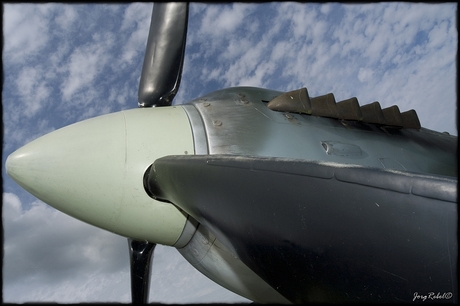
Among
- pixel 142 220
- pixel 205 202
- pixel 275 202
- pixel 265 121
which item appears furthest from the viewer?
pixel 265 121

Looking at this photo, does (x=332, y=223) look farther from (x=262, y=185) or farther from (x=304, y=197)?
(x=262, y=185)

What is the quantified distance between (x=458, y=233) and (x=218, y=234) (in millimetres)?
1315

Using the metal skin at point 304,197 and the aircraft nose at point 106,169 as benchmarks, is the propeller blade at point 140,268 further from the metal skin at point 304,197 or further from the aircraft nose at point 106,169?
the aircraft nose at point 106,169

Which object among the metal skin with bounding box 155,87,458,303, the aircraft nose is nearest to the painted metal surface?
the metal skin with bounding box 155,87,458,303

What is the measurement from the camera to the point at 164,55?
3.38m

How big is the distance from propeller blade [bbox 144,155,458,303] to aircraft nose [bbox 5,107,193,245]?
660 mm

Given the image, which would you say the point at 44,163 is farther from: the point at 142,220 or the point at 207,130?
the point at 207,130

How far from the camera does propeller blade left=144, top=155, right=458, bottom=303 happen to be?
140cm

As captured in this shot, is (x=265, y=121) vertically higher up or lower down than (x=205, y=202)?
higher up

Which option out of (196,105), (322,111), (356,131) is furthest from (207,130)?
(356,131)

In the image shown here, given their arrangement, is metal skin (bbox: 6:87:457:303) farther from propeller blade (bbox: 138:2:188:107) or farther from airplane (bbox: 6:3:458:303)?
propeller blade (bbox: 138:2:188:107)

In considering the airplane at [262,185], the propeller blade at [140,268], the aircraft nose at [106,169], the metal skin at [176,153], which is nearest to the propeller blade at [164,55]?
the airplane at [262,185]

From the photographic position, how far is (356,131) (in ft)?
11.6

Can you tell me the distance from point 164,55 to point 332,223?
2336mm
